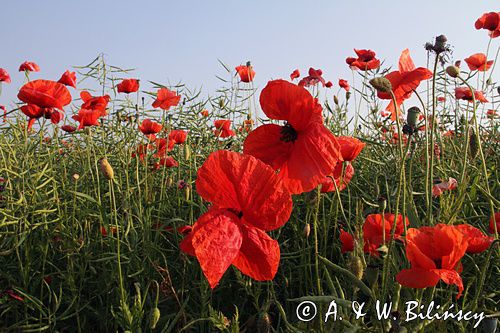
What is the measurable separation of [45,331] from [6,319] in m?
0.18

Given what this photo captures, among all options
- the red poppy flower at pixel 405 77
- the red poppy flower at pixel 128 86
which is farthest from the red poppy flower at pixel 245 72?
the red poppy flower at pixel 405 77

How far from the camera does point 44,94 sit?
6.53ft

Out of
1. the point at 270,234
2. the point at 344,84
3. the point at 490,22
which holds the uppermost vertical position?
the point at 490,22

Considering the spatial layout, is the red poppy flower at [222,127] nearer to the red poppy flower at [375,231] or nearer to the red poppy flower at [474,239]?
the red poppy flower at [375,231]

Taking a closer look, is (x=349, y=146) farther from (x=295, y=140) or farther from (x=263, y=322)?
(x=263, y=322)

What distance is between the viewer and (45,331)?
1.87 m

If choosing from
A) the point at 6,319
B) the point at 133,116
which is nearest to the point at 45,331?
the point at 6,319

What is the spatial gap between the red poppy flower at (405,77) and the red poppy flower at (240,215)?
520 millimetres

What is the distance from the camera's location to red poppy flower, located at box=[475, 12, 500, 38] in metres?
2.88

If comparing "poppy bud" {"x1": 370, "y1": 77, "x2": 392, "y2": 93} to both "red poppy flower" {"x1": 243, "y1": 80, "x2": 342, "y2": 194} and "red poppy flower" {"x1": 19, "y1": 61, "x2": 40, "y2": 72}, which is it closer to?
"red poppy flower" {"x1": 243, "y1": 80, "x2": 342, "y2": 194}

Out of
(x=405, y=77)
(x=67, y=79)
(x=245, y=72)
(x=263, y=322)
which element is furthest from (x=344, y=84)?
(x=263, y=322)

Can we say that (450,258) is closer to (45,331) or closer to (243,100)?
(45,331)

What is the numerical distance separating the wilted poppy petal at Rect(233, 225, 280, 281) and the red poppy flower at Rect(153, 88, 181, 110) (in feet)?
5.37

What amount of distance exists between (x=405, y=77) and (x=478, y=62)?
6.57ft
